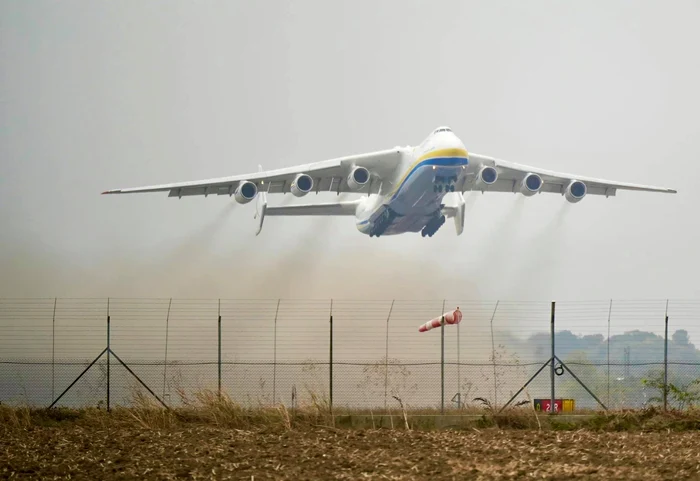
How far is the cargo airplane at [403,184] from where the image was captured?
69.3 ft

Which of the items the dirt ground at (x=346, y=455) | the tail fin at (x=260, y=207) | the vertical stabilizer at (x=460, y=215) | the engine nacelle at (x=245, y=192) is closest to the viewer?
the dirt ground at (x=346, y=455)

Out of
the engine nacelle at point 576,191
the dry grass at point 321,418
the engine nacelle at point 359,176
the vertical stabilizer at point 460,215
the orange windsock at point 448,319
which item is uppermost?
the engine nacelle at point 359,176

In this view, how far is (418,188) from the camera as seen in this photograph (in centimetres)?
2173

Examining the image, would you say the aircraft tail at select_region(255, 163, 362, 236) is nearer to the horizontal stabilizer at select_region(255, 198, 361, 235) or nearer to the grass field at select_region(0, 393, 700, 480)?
the horizontal stabilizer at select_region(255, 198, 361, 235)

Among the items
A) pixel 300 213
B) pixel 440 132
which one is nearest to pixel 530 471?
pixel 440 132

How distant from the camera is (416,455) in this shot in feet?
25.6

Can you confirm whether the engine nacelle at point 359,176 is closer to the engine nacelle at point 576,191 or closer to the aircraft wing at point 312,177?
the aircraft wing at point 312,177

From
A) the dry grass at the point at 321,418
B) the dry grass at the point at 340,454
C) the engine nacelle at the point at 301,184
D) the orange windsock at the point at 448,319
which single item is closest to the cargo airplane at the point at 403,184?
the engine nacelle at the point at 301,184

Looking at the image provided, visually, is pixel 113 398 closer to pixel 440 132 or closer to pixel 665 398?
pixel 665 398

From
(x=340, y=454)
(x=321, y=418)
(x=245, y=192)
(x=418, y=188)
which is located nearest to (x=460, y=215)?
(x=418, y=188)

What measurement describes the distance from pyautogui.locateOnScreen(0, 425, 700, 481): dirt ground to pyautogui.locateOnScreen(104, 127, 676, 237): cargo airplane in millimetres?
12107

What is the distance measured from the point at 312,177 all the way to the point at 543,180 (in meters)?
5.96

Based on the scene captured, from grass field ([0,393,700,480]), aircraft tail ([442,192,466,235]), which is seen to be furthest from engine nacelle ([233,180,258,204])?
grass field ([0,393,700,480])

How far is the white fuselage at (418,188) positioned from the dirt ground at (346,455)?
12.0m
